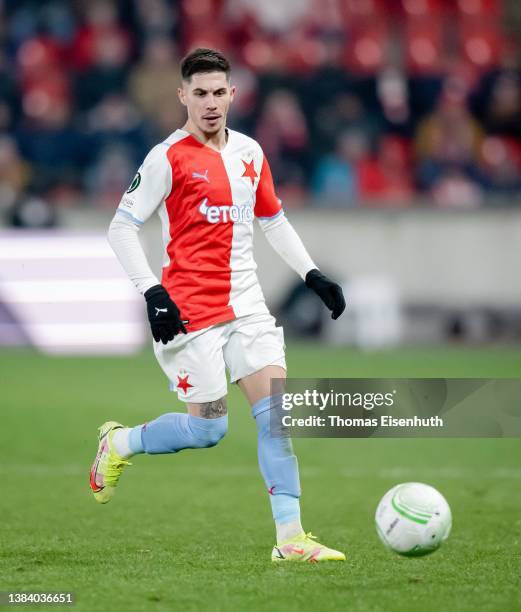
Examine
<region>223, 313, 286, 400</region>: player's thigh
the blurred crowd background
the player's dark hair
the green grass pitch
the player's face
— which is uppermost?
the blurred crowd background

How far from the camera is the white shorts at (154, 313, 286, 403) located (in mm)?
5863

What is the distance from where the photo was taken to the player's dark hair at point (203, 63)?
5887 millimetres

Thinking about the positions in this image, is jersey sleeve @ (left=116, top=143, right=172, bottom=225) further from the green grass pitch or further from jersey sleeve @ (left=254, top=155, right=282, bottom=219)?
the green grass pitch

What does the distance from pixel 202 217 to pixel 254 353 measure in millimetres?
653

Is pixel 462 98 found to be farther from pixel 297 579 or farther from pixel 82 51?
pixel 297 579

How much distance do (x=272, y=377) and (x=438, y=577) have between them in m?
1.17

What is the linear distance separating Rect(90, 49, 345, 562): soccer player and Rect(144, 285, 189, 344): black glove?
0.02 m

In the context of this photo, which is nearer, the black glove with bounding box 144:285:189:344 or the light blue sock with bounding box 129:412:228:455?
the black glove with bounding box 144:285:189:344

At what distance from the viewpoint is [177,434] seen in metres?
5.98

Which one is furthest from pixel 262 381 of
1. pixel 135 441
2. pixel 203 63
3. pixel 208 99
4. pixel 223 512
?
pixel 223 512

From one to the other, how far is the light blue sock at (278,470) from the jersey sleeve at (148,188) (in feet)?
3.28

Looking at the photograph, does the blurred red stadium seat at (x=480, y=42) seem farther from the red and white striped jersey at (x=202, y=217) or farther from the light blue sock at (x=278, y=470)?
the light blue sock at (x=278, y=470)

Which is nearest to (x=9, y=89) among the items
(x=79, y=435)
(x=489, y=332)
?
(x=489, y=332)

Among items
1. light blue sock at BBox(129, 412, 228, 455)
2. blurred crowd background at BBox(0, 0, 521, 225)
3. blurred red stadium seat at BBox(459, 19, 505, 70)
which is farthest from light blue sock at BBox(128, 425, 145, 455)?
blurred red stadium seat at BBox(459, 19, 505, 70)
